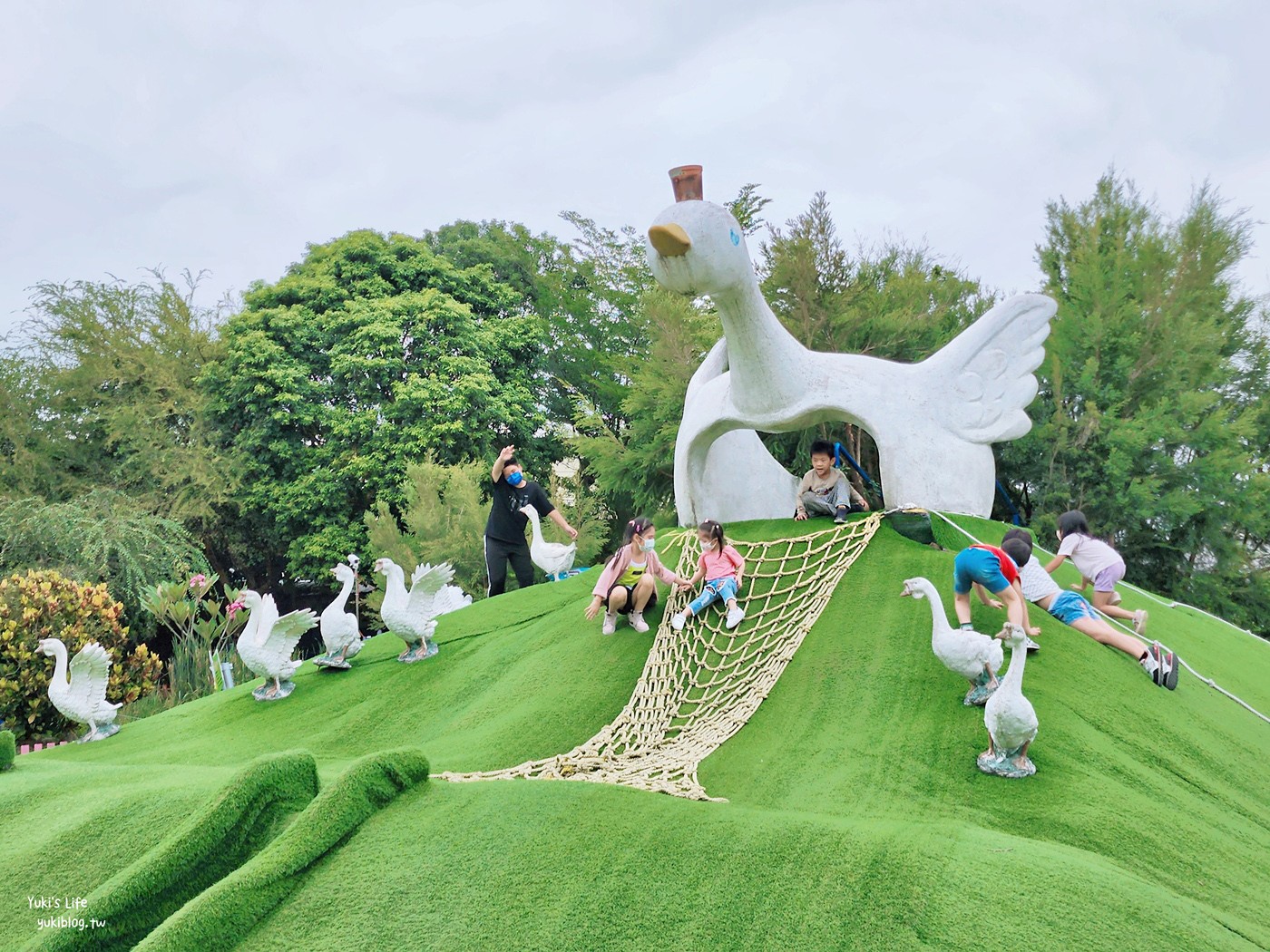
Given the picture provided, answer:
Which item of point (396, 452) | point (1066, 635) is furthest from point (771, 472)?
point (396, 452)

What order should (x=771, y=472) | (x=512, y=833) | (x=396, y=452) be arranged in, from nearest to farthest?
(x=512, y=833), (x=771, y=472), (x=396, y=452)

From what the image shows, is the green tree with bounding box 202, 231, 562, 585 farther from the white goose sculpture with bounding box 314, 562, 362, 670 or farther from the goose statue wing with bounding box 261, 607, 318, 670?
the goose statue wing with bounding box 261, 607, 318, 670

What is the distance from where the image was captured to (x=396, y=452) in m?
15.2

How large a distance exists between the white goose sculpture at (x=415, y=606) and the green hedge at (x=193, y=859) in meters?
3.14

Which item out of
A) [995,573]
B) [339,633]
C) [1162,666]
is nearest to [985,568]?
[995,573]

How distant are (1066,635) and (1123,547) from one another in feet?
26.5

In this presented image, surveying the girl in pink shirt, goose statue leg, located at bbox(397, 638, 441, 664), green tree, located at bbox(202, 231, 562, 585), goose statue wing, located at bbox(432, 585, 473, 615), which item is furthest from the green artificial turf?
green tree, located at bbox(202, 231, 562, 585)

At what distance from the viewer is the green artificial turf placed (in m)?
2.64

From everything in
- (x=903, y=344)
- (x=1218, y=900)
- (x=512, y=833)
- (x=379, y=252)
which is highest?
(x=379, y=252)

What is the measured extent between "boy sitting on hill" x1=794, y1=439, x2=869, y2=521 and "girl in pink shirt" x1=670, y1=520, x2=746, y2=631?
928 mm

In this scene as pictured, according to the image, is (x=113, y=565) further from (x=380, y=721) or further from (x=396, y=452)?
(x=380, y=721)

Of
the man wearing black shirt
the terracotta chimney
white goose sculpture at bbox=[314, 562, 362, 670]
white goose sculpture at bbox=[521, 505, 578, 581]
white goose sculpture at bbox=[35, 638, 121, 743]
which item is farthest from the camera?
white goose sculpture at bbox=[521, 505, 578, 581]

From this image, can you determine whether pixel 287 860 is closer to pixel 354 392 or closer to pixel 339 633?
pixel 339 633

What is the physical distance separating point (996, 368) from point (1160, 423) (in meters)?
5.79
